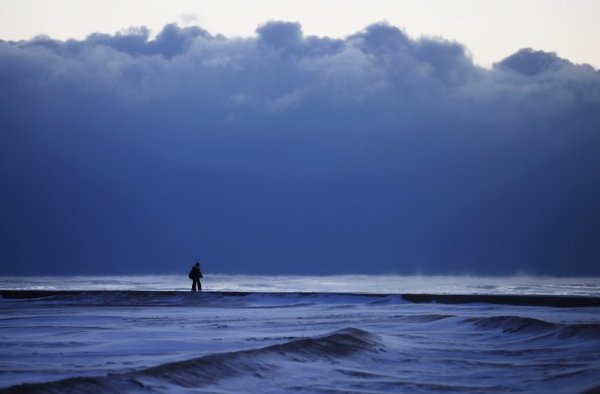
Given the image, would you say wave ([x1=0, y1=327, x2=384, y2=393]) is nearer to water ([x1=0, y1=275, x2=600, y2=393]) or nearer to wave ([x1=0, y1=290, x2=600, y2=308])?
water ([x1=0, y1=275, x2=600, y2=393])

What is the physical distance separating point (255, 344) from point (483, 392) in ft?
17.4

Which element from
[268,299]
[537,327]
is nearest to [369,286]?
[268,299]

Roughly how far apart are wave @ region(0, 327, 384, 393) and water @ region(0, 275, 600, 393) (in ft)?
0.07

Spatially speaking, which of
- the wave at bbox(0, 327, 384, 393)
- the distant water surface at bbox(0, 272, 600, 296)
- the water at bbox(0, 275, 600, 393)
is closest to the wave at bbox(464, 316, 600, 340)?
the water at bbox(0, 275, 600, 393)

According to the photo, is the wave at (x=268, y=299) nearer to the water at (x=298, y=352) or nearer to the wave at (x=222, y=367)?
the water at (x=298, y=352)

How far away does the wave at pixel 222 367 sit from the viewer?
9.04 m

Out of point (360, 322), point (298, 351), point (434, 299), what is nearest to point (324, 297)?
point (434, 299)

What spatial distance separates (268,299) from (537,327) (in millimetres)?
15323

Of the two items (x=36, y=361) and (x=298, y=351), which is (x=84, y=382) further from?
(x=298, y=351)

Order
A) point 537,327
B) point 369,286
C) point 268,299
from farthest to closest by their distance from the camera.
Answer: point 369,286 < point 268,299 < point 537,327

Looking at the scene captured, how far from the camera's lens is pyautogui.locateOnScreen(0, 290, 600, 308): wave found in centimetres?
2689

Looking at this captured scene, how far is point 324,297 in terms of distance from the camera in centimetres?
3045

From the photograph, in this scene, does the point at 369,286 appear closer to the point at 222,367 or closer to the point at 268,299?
the point at 268,299

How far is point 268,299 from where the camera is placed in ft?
101
